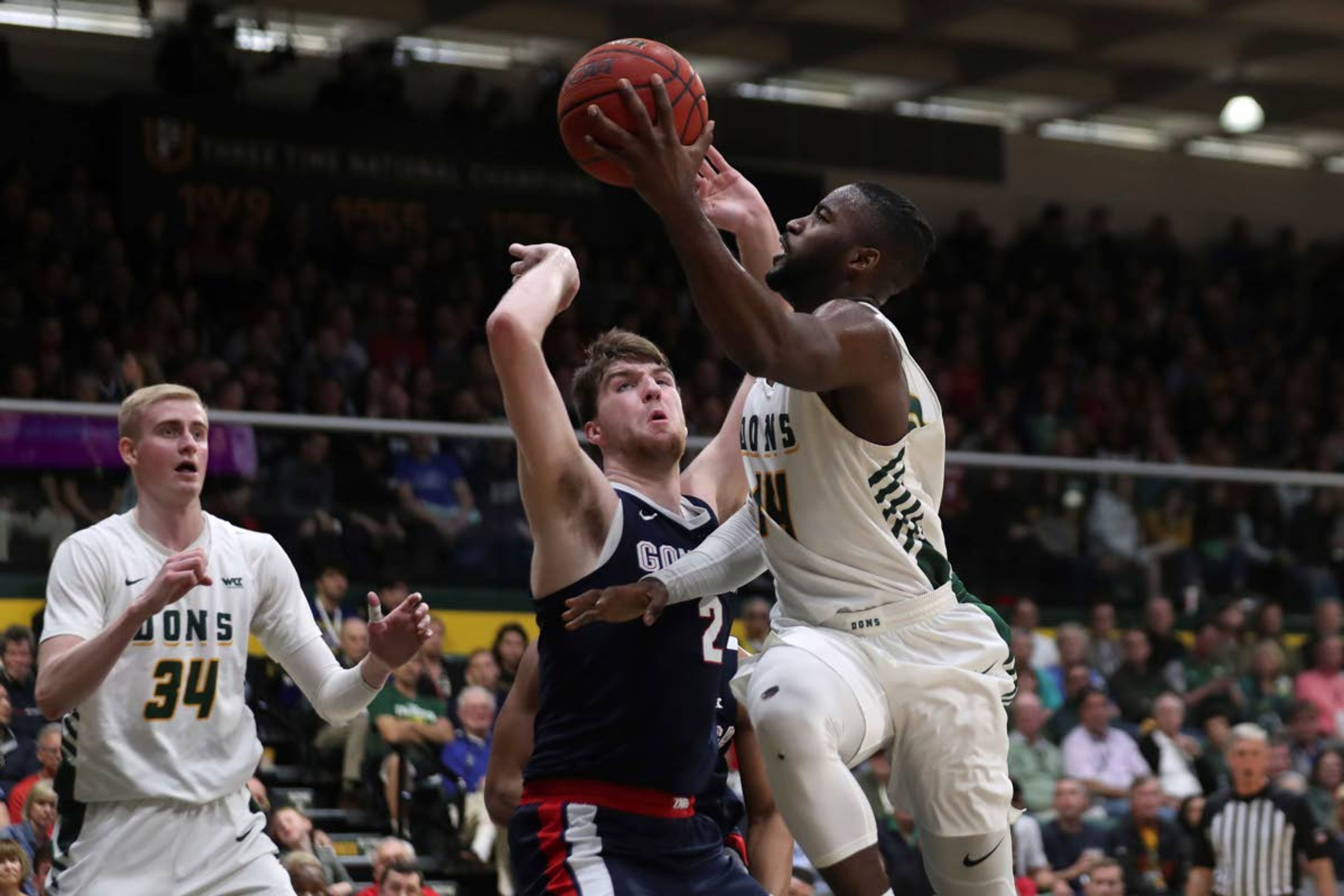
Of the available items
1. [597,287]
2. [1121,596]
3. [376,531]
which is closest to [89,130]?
[597,287]

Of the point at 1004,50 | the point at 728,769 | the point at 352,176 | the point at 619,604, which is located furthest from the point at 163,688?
the point at 1004,50

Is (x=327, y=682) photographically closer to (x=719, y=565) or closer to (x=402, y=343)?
(x=719, y=565)

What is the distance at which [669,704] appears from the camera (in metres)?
5.07

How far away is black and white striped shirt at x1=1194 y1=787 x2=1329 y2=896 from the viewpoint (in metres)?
11.3

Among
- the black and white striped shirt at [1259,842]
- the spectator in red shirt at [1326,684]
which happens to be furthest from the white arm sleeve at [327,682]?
the spectator in red shirt at [1326,684]

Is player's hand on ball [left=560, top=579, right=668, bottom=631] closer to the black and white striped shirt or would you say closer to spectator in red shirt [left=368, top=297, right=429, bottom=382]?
the black and white striped shirt

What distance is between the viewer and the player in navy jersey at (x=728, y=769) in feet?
19.4

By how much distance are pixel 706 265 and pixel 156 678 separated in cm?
219

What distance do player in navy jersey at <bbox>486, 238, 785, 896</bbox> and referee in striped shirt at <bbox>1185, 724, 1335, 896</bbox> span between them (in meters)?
7.01

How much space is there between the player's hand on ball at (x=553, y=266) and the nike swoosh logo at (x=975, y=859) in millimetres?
1709

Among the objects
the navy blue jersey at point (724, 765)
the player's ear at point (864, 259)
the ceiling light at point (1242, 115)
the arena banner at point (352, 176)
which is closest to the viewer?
the player's ear at point (864, 259)

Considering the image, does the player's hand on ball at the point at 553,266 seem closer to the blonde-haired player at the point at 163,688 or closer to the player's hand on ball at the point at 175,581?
the blonde-haired player at the point at 163,688

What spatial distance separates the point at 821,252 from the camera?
489 cm

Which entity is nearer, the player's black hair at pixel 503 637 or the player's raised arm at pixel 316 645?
the player's raised arm at pixel 316 645
